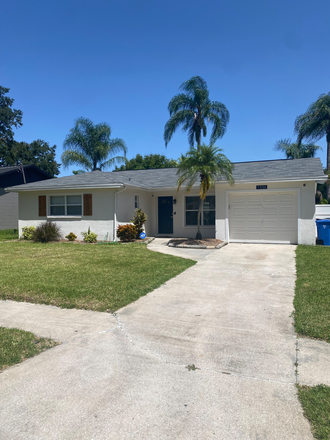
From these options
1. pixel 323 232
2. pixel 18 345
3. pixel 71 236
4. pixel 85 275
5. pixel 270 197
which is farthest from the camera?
pixel 71 236

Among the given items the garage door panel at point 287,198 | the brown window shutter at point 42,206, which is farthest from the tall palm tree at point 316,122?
the brown window shutter at point 42,206

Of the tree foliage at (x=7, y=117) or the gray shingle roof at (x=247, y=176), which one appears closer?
the gray shingle roof at (x=247, y=176)

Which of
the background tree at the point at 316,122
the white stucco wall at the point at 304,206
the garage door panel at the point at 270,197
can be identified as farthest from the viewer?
the background tree at the point at 316,122

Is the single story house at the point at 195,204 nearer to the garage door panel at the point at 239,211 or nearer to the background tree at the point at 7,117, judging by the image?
the garage door panel at the point at 239,211

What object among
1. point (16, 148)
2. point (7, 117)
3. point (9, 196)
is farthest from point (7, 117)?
point (9, 196)

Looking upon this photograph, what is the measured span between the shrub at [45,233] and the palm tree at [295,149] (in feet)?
79.6

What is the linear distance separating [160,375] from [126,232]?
35.4 feet

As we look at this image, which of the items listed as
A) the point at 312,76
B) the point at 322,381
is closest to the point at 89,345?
the point at 322,381

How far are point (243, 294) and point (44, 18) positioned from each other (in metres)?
13.8

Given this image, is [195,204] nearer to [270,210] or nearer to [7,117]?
[270,210]

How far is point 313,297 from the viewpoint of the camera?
554cm

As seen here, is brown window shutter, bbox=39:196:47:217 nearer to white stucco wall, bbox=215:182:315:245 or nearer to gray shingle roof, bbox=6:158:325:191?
gray shingle roof, bbox=6:158:325:191

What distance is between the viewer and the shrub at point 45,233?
14.4 meters

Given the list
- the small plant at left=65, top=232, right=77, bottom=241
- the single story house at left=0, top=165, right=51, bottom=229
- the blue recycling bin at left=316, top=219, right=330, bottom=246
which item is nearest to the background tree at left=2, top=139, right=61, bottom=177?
the single story house at left=0, top=165, right=51, bottom=229
